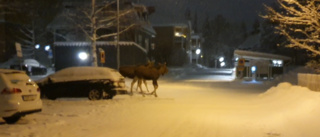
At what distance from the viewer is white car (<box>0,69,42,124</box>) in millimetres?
10453

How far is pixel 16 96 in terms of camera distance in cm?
1068

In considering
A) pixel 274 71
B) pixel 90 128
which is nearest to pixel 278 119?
pixel 90 128

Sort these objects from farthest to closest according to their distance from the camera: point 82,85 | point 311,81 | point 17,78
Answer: point 82,85 < point 311,81 < point 17,78

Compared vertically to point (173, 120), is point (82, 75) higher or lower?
higher

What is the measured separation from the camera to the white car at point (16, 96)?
1045 centimetres

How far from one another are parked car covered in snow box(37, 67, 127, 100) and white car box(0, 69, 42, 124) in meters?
6.80

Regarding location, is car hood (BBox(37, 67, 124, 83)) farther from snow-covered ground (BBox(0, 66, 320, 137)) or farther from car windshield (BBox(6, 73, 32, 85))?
car windshield (BBox(6, 73, 32, 85))

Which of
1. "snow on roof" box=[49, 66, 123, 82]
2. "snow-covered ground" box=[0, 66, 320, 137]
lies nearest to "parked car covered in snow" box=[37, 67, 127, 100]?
"snow on roof" box=[49, 66, 123, 82]

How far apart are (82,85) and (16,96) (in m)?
7.82

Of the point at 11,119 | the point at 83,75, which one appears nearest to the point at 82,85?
the point at 83,75

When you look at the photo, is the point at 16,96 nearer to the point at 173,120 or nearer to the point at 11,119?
the point at 11,119

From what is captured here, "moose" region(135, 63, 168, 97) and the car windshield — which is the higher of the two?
the car windshield

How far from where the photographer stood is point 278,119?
12328 mm

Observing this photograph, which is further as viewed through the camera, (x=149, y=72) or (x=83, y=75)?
(x=149, y=72)
